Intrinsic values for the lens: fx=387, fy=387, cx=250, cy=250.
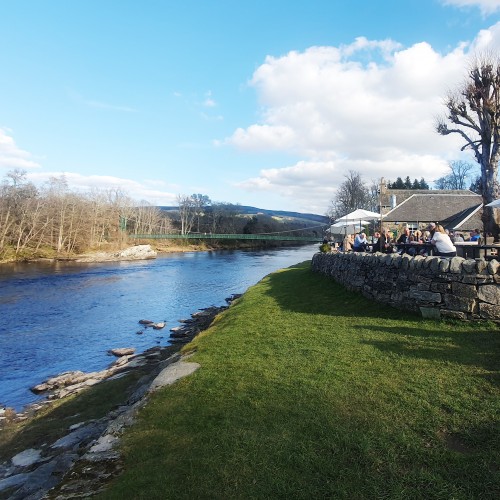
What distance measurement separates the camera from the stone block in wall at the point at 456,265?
771 cm

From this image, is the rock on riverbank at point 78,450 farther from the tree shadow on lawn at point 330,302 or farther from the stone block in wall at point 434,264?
the stone block in wall at point 434,264

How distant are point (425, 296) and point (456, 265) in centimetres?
96

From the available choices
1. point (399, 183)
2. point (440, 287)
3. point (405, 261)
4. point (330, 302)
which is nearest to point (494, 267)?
point (440, 287)

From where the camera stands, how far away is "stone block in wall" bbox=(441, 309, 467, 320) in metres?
7.57

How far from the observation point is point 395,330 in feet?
25.3

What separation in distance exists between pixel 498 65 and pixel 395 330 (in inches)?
478

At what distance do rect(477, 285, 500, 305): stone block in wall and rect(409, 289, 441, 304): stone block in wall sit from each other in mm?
815

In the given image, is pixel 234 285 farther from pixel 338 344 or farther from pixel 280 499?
pixel 280 499

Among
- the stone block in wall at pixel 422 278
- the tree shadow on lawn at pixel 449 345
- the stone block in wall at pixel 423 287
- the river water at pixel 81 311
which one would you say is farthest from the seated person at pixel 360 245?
the river water at pixel 81 311

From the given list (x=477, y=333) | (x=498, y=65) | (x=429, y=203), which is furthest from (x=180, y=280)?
(x=477, y=333)

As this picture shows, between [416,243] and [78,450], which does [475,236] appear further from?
[78,450]

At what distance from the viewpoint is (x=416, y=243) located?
1216 centimetres

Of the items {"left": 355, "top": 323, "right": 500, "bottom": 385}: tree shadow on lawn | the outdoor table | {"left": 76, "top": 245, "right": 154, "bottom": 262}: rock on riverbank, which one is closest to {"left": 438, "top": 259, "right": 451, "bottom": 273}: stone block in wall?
{"left": 355, "top": 323, "right": 500, "bottom": 385}: tree shadow on lawn

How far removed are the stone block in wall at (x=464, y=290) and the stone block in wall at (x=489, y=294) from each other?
99mm
